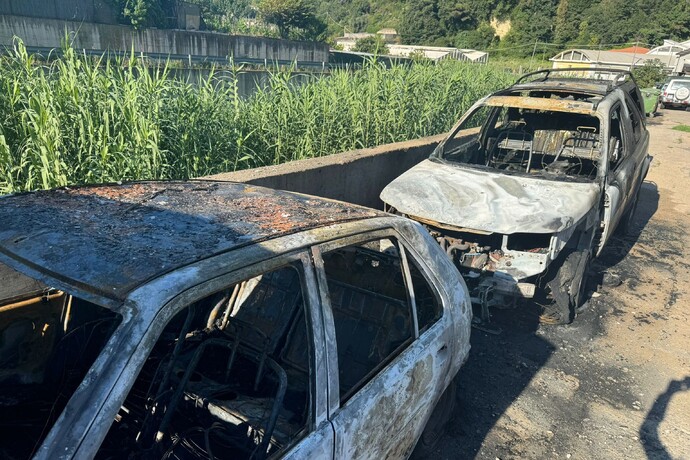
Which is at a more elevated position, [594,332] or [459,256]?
[459,256]

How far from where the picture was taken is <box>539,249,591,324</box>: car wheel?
4.77 metres

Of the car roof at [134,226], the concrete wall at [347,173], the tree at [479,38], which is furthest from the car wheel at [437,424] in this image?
the tree at [479,38]

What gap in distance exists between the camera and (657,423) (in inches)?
140

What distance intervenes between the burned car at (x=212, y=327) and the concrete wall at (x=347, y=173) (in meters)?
1.89

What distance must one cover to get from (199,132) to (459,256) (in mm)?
2709

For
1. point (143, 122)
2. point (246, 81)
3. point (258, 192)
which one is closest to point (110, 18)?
point (246, 81)

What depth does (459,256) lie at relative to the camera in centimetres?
467

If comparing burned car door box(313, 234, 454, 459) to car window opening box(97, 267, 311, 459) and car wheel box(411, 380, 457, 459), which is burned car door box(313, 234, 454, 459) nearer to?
car window opening box(97, 267, 311, 459)

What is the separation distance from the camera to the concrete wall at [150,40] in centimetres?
2195

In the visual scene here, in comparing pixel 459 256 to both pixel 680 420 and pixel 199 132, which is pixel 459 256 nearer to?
pixel 680 420

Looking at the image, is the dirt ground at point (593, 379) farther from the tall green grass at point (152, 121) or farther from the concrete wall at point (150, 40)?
the concrete wall at point (150, 40)

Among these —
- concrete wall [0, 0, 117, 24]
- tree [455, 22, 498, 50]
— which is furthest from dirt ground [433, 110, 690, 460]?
tree [455, 22, 498, 50]

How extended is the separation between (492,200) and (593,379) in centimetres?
169

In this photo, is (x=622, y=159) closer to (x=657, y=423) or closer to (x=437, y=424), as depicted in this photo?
(x=657, y=423)
